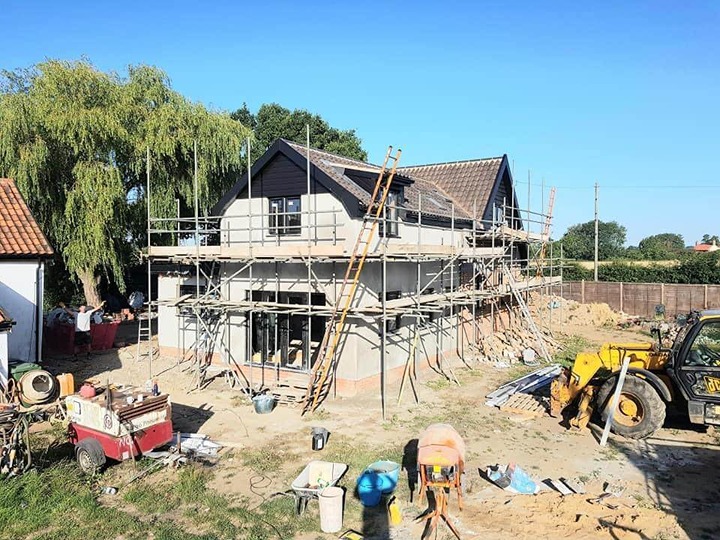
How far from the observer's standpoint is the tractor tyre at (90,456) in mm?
8203

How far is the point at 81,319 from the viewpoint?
56.7ft

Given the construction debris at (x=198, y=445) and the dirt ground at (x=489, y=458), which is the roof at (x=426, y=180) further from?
the construction debris at (x=198, y=445)

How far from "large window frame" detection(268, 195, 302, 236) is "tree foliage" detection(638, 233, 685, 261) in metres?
42.0

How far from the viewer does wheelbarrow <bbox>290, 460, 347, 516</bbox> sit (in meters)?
7.27

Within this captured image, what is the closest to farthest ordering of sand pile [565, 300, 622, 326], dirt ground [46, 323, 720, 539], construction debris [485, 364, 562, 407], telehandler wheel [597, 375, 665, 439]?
dirt ground [46, 323, 720, 539], telehandler wheel [597, 375, 665, 439], construction debris [485, 364, 562, 407], sand pile [565, 300, 622, 326]

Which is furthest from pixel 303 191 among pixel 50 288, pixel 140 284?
pixel 140 284

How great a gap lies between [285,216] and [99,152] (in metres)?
8.52

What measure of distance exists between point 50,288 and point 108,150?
824 cm

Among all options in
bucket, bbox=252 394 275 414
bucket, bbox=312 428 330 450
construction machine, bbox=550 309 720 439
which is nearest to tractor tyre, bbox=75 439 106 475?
bucket, bbox=312 428 330 450

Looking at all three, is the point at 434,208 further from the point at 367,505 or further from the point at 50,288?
the point at 50,288

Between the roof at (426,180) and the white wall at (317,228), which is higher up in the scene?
the roof at (426,180)

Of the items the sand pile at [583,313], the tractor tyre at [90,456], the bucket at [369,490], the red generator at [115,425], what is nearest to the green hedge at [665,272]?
the sand pile at [583,313]

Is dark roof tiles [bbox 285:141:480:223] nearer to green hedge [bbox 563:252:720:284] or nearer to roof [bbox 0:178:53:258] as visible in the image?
roof [bbox 0:178:53:258]

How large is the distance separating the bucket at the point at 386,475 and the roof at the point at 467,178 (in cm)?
1360
